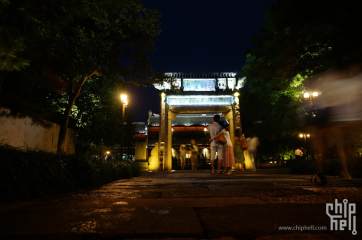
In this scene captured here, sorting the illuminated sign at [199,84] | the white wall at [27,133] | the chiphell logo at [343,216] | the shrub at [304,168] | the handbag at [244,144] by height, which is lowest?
the shrub at [304,168]

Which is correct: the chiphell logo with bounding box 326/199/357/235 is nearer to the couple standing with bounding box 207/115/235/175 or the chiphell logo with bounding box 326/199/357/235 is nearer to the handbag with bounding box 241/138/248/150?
the couple standing with bounding box 207/115/235/175

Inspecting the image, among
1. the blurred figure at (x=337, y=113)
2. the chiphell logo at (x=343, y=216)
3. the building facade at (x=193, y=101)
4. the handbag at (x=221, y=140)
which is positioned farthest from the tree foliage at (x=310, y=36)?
the building facade at (x=193, y=101)

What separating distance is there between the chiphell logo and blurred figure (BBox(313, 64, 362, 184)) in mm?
1940

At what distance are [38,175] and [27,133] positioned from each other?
8.94 metres

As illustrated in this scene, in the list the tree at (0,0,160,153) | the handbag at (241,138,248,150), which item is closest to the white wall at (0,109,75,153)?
the tree at (0,0,160,153)

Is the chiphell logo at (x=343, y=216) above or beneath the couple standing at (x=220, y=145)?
beneath

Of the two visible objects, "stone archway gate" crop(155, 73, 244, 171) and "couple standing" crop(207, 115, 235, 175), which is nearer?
"couple standing" crop(207, 115, 235, 175)

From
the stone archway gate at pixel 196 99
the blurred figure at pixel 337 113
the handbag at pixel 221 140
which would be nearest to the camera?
the blurred figure at pixel 337 113

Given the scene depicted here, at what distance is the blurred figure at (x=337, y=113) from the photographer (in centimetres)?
324

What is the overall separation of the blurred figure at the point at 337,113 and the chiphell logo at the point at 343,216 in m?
1.94

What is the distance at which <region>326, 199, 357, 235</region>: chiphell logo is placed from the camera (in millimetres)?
1358

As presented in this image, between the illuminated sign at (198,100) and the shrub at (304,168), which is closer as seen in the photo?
the shrub at (304,168)

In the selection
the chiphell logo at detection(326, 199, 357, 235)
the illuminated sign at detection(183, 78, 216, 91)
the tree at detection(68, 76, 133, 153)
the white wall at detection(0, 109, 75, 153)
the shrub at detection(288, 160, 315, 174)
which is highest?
the illuminated sign at detection(183, 78, 216, 91)

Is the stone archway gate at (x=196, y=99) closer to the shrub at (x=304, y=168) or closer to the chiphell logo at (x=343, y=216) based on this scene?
the shrub at (x=304, y=168)
